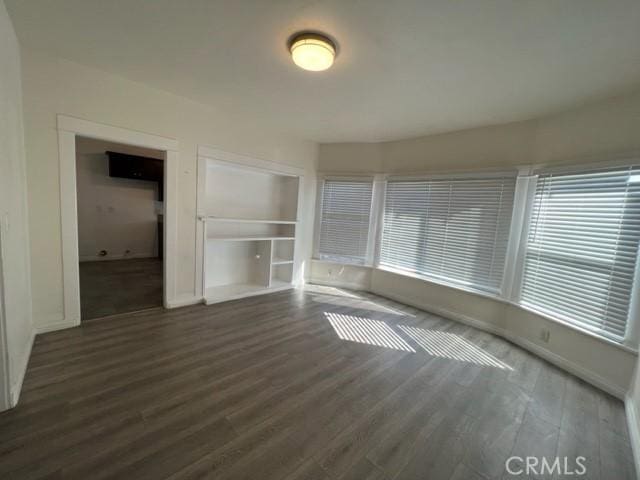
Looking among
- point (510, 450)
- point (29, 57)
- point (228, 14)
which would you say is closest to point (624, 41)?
point (228, 14)

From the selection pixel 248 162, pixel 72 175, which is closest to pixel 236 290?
pixel 248 162

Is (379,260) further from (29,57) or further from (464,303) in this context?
(29,57)

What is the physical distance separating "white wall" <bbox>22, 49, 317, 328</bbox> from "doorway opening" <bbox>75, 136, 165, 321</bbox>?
67.6 inches

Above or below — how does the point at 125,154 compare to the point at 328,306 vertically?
above

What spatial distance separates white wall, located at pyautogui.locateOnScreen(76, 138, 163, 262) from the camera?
5547 millimetres

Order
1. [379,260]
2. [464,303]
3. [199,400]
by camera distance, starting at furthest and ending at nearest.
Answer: [379,260] → [464,303] → [199,400]

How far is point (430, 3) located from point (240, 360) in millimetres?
2869

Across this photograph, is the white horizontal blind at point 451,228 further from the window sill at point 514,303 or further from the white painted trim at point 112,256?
the white painted trim at point 112,256

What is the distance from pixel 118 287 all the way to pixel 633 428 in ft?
18.7

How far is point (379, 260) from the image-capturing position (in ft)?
14.6

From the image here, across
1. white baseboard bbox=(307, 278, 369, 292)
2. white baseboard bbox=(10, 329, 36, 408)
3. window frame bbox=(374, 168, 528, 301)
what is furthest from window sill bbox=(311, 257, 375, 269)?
white baseboard bbox=(10, 329, 36, 408)

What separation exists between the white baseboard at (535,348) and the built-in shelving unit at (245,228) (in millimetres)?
2146

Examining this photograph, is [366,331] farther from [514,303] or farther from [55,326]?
[55,326]

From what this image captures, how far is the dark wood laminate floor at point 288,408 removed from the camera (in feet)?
4.66
